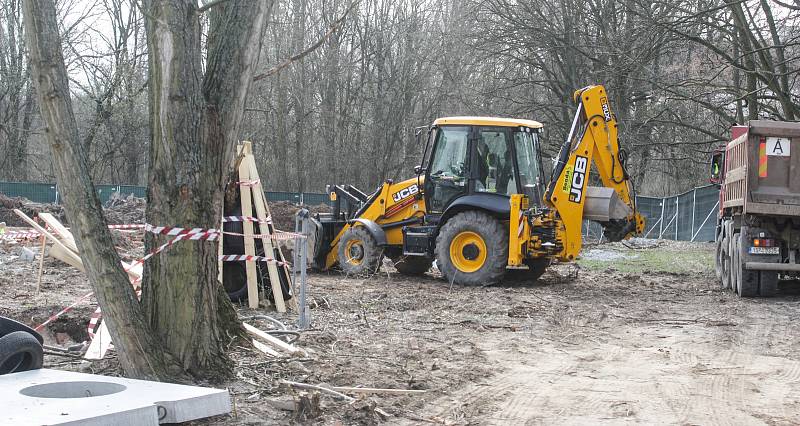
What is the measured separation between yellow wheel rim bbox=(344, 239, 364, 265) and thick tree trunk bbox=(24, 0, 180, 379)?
385 inches

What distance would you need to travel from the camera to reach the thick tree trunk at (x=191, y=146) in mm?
5938

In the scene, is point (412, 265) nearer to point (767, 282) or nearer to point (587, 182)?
point (587, 182)

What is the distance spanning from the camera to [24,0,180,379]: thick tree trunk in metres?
5.61

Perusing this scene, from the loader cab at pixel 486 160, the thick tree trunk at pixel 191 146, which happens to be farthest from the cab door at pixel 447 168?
the thick tree trunk at pixel 191 146

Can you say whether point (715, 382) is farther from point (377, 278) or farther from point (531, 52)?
point (531, 52)

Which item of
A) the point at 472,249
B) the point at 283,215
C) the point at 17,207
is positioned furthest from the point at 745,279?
the point at 17,207

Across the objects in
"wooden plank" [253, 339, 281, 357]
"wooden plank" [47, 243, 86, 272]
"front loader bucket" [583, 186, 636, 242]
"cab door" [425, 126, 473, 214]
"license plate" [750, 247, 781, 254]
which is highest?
"cab door" [425, 126, 473, 214]

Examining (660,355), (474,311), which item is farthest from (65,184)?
(474,311)

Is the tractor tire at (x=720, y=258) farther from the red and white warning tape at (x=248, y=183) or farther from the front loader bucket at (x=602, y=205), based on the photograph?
the red and white warning tape at (x=248, y=183)

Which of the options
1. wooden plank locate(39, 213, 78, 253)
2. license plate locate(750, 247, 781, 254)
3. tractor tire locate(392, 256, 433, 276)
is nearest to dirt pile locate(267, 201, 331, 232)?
tractor tire locate(392, 256, 433, 276)

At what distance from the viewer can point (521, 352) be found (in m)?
8.70

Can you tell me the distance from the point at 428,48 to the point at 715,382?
2961cm

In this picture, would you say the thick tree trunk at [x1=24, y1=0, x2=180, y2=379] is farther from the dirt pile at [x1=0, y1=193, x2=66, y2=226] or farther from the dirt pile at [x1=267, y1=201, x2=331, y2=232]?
the dirt pile at [x1=0, y1=193, x2=66, y2=226]

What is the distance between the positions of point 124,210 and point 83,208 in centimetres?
2148
